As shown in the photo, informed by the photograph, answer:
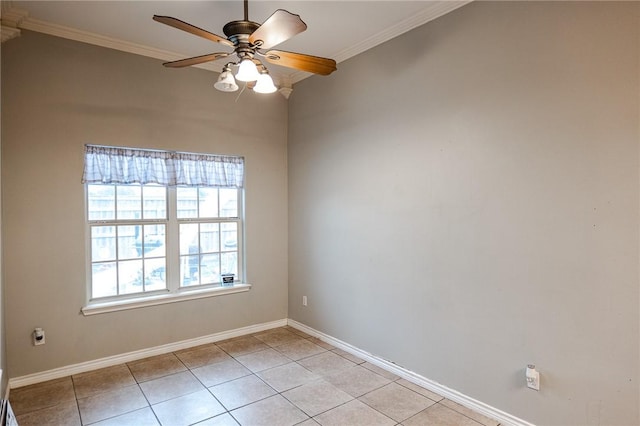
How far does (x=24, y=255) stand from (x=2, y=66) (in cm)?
153

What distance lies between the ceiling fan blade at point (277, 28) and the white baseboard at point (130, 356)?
10.1 feet

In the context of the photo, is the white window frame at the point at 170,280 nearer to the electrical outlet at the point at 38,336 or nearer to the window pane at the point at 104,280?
the window pane at the point at 104,280

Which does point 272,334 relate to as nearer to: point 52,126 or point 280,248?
point 280,248

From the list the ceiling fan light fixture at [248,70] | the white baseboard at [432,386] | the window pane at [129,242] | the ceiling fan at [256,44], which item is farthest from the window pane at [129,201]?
the white baseboard at [432,386]

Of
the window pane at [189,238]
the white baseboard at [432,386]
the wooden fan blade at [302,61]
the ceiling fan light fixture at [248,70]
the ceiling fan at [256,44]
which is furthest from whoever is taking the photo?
the window pane at [189,238]

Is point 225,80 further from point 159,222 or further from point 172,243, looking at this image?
point 172,243

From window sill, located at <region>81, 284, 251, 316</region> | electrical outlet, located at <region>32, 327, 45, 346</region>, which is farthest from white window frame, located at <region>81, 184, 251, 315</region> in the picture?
electrical outlet, located at <region>32, 327, 45, 346</region>

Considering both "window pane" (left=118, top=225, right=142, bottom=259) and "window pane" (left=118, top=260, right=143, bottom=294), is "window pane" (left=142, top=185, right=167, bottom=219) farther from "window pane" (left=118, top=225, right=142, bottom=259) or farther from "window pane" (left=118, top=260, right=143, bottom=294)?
"window pane" (left=118, top=260, right=143, bottom=294)

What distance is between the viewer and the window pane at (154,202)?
3.65 meters

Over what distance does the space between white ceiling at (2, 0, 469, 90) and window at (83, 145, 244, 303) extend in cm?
101

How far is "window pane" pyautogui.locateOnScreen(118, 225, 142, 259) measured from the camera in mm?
3516

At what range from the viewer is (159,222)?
3.71m

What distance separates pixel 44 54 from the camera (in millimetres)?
3080

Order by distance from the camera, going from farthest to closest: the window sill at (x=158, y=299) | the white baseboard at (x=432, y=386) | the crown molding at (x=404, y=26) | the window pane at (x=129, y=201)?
the window pane at (x=129, y=201) → the window sill at (x=158, y=299) → the crown molding at (x=404, y=26) → the white baseboard at (x=432, y=386)
